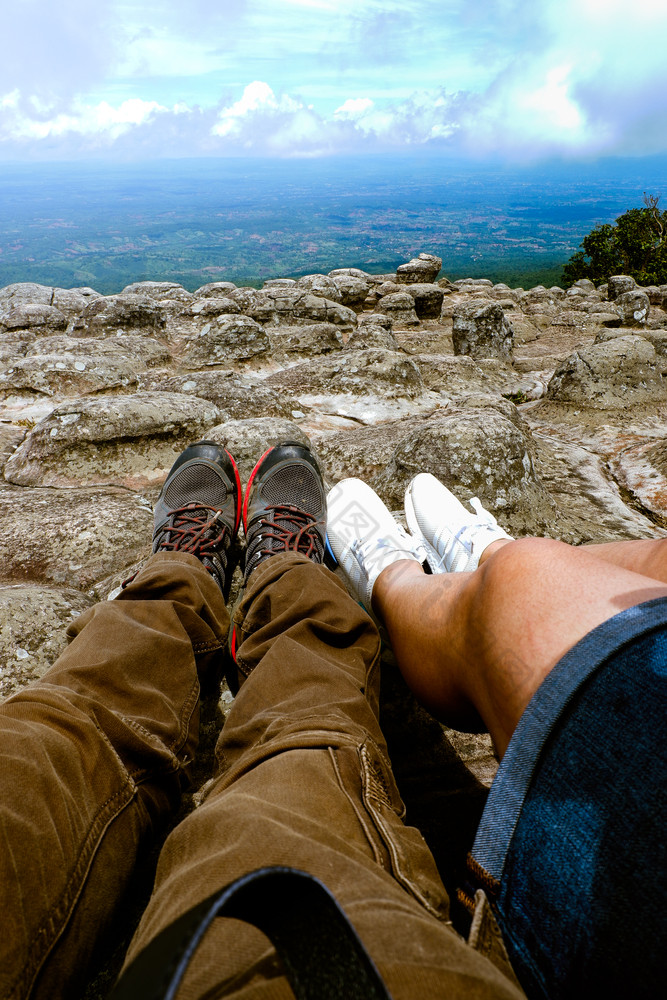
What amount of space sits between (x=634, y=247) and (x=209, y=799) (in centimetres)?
4508

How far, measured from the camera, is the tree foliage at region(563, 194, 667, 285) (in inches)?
1348

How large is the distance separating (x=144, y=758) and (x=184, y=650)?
0.41 metres

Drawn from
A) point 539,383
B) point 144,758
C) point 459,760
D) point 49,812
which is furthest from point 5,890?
point 539,383

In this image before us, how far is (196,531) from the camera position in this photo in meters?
2.72

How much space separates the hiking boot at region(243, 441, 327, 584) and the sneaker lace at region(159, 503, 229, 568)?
0.17 meters

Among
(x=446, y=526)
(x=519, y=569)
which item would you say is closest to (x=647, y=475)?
(x=446, y=526)

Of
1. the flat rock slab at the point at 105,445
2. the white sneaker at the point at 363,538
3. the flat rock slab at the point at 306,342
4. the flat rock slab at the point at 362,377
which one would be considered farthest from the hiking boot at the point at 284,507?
the flat rock slab at the point at 306,342

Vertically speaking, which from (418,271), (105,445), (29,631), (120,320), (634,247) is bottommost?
(29,631)

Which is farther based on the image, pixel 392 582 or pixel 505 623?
pixel 392 582

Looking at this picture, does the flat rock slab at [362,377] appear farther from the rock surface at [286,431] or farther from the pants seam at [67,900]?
the pants seam at [67,900]

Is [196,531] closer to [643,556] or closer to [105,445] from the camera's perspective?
[105,445]

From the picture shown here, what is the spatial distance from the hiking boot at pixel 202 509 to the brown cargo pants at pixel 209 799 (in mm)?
641

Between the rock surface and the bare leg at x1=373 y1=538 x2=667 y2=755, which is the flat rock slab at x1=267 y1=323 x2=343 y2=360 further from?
the bare leg at x1=373 y1=538 x2=667 y2=755

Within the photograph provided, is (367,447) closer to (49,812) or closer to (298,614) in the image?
(298,614)
